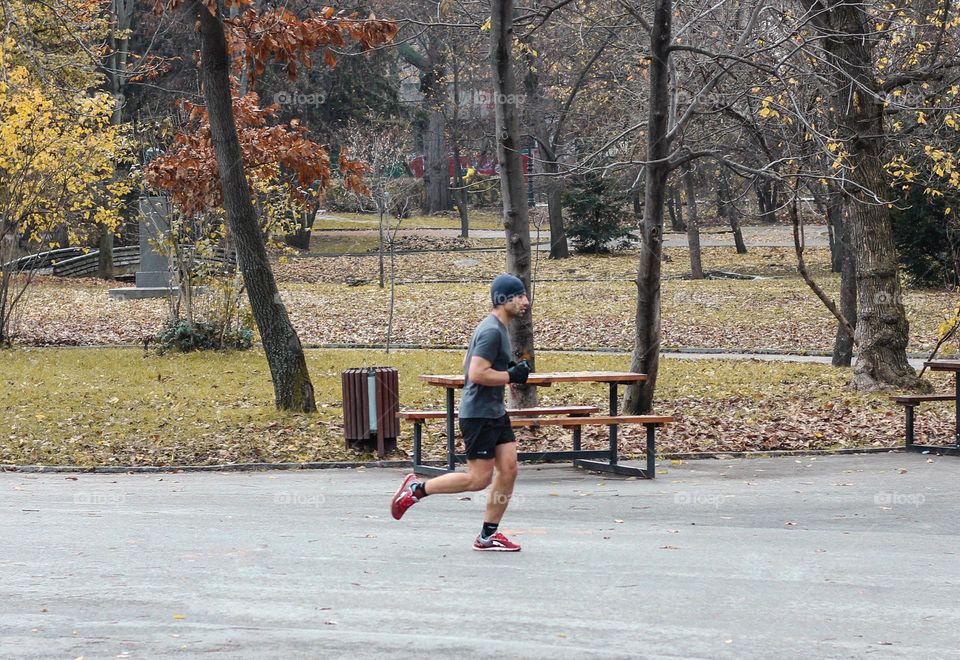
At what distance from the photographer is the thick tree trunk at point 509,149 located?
13.6 meters

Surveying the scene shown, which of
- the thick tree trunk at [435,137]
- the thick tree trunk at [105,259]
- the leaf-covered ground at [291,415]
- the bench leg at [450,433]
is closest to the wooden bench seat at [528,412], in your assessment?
the bench leg at [450,433]

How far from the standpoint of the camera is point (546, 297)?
108 ft

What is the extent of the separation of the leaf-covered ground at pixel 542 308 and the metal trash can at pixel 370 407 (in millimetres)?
8070

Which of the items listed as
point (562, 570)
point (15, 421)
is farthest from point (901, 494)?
point (15, 421)

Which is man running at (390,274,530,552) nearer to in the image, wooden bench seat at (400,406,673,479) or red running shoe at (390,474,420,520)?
red running shoe at (390,474,420,520)

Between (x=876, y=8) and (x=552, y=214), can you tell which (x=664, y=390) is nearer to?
(x=876, y=8)

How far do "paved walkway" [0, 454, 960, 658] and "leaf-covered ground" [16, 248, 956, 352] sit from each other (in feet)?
35.3

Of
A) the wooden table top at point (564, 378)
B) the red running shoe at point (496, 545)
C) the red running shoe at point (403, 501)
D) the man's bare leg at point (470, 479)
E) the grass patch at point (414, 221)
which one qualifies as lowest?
the red running shoe at point (496, 545)

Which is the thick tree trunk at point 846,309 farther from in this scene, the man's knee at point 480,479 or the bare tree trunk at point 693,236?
the bare tree trunk at point 693,236

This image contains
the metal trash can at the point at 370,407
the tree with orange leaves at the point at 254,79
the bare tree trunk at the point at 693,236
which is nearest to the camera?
the metal trash can at the point at 370,407

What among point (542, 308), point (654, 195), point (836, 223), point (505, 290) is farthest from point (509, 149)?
point (542, 308)

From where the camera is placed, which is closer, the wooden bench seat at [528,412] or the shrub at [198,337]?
the wooden bench seat at [528,412]

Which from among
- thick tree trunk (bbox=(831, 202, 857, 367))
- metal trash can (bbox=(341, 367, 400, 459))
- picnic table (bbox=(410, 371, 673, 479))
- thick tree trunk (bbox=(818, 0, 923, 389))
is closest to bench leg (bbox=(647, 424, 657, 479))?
picnic table (bbox=(410, 371, 673, 479))

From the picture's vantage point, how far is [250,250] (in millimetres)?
15484
